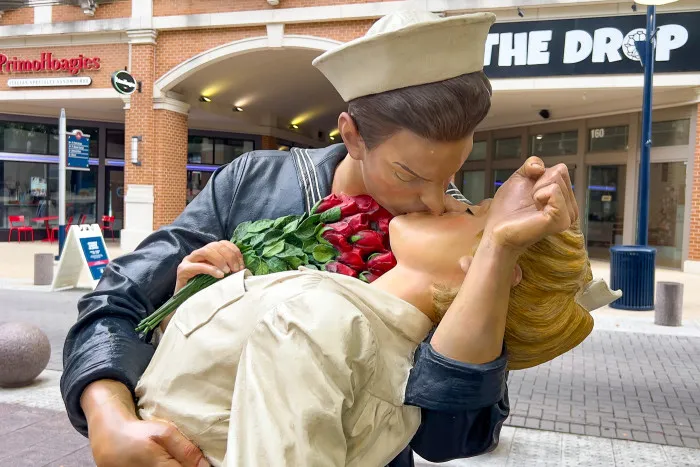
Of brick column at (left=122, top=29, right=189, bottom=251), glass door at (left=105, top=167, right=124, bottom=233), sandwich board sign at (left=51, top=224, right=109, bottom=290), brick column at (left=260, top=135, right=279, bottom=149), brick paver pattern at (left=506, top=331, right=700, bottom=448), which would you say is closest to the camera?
brick paver pattern at (left=506, top=331, right=700, bottom=448)

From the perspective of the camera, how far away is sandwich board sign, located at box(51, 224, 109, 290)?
10820 millimetres

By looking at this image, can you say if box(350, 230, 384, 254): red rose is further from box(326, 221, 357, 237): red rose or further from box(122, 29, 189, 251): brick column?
box(122, 29, 189, 251): brick column

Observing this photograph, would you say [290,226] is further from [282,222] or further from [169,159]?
[169,159]

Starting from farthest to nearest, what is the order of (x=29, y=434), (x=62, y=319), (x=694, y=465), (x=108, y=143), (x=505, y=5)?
(x=108, y=143) < (x=505, y=5) < (x=62, y=319) < (x=29, y=434) < (x=694, y=465)

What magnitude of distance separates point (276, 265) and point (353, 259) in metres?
0.20

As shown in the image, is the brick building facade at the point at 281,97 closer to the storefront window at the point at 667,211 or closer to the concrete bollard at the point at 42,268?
the storefront window at the point at 667,211

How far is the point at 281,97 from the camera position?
20.8 metres

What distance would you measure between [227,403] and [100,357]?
446 mm

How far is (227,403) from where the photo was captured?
4.27ft

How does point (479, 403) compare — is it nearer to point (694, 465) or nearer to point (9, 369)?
point (694, 465)

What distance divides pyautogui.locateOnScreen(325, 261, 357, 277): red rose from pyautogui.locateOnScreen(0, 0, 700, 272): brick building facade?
43.0 feet

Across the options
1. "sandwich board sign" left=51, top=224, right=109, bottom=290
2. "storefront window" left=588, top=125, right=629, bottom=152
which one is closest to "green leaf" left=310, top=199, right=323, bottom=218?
"sandwich board sign" left=51, top=224, right=109, bottom=290

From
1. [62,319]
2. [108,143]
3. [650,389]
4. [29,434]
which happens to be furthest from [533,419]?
[108,143]

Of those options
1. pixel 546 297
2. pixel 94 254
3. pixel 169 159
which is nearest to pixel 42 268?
pixel 94 254
